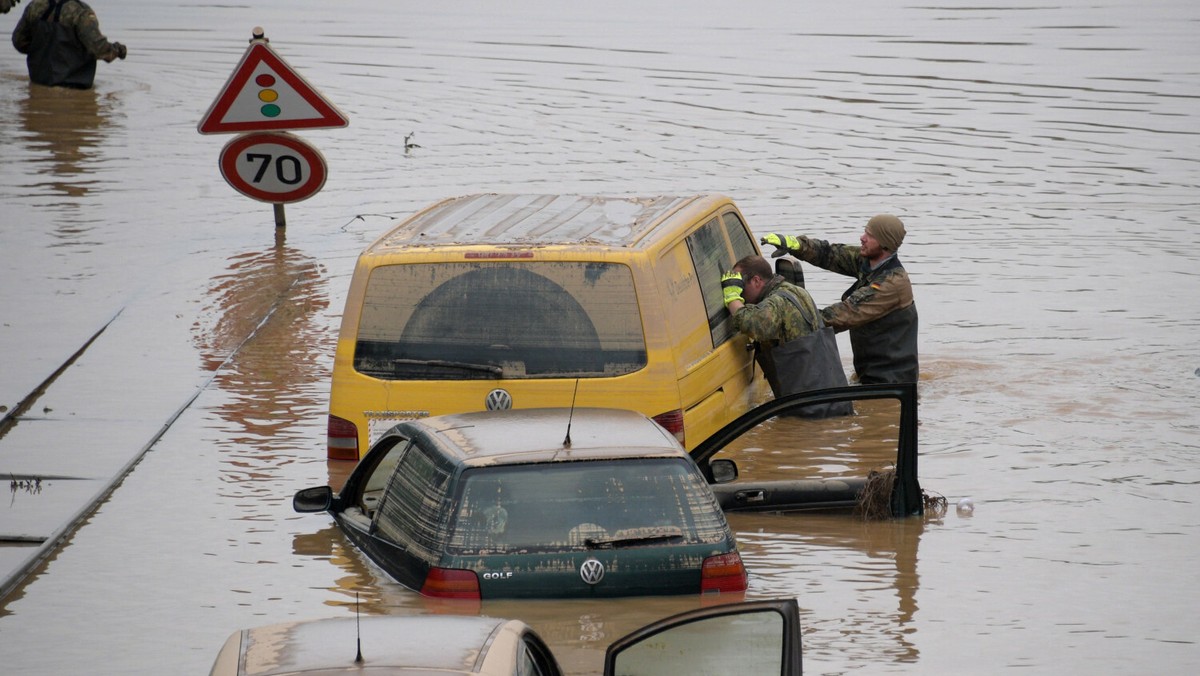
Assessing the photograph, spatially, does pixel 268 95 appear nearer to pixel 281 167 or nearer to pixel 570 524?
pixel 281 167

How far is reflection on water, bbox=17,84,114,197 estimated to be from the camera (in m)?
23.0

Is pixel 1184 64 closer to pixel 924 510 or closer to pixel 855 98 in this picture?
pixel 855 98

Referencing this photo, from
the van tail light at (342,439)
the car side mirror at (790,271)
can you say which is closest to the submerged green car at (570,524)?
the van tail light at (342,439)

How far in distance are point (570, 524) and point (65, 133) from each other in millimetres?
20358

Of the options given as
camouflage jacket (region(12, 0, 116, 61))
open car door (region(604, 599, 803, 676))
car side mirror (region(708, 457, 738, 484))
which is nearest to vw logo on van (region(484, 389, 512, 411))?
car side mirror (region(708, 457, 738, 484))

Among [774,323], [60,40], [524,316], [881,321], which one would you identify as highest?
[60,40]

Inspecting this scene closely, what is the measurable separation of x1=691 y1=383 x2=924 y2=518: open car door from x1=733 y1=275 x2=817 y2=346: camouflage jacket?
0.95 metres

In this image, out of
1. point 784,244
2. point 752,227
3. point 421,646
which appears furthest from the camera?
point 752,227

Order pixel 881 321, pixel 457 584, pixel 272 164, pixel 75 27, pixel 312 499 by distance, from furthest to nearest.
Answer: pixel 75 27
pixel 272 164
pixel 881 321
pixel 312 499
pixel 457 584

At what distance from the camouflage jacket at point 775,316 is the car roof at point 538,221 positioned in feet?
2.15

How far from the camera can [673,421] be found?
9953mm

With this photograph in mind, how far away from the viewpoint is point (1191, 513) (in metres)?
10.8

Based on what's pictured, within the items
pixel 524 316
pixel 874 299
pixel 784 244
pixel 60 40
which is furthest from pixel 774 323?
pixel 60 40

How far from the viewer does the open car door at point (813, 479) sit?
9.66m
